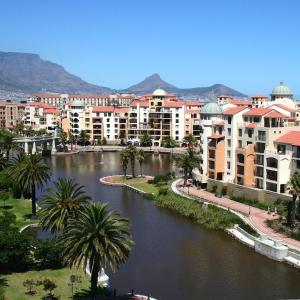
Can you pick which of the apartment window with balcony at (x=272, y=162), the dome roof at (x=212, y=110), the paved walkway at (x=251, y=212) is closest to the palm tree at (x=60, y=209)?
the paved walkway at (x=251, y=212)

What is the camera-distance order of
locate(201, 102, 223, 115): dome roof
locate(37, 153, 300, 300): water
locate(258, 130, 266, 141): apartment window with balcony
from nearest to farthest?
locate(37, 153, 300, 300): water, locate(258, 130, 266, 141): apartment window with balcony, locate(201, 102, 223, 115): dome roof

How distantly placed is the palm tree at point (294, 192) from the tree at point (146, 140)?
366ft

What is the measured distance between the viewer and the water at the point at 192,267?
48.4m

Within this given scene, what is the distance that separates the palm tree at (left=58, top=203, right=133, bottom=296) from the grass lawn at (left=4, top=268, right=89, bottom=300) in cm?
585

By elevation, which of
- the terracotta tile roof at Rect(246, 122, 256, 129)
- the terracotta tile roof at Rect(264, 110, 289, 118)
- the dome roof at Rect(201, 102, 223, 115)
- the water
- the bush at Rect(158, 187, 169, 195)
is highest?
the dome roof at Rect(201, 102, 223, 115)

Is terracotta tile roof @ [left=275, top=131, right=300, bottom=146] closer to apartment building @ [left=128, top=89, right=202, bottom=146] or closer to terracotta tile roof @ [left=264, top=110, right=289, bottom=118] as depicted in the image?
terracotta tile roof @ [left=264, top=110, right=289, bottom=118]

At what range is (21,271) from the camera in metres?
49.2

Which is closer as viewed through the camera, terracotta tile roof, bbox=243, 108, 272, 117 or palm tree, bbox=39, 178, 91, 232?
palm tree, bbox=39, 178, 91, 232

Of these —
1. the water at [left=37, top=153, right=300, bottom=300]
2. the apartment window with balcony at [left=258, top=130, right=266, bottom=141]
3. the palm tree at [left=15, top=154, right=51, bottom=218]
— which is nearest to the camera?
the water at [left=37, top=153, right=300, bottom=300]

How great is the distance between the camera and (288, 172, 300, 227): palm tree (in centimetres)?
6281

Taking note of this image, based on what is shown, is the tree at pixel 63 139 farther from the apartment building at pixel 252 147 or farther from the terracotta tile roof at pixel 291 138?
the terracotta tile roof at pixel 291 138

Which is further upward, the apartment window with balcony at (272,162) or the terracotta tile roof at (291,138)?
the terracotta tile roof at (291,138)

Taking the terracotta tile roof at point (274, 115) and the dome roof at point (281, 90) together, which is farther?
the dome roof at point (281, 90)

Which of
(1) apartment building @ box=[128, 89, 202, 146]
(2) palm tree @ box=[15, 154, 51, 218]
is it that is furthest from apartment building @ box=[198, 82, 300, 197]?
(1) apartment building @ box=[128, 89, 202, 146]
